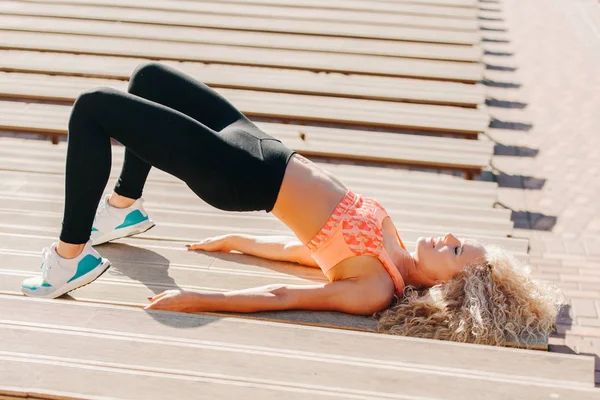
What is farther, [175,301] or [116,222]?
[116,222]

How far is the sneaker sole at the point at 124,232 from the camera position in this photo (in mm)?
3715

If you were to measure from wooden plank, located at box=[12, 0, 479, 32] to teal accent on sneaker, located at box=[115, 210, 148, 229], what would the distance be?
456cm

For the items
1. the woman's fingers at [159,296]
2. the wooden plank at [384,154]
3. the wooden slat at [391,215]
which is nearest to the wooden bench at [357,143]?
the wooden plank at [384,154]

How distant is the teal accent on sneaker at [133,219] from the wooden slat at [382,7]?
509 cm

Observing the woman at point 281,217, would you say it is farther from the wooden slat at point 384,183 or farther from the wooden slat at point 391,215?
the wooden slat at point 384,183

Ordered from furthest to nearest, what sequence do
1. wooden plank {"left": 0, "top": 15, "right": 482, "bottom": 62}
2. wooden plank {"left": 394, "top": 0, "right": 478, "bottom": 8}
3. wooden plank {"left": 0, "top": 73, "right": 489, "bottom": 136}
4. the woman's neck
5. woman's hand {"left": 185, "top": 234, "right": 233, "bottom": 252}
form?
1. wooden plank {"left": 394, "top": 0, "right": 478, "bottom": 8}
2. wooden plank {"left": 0, "top": 15, "right": 482, "bottom": 62}
3. wooden plank {"left": 0, "top": 73, "right": 489, "bottom": 136}
4. woman's hand {"left": 185, "top": 234, "right": 233, "bottom": 252}
5. the woman's neck

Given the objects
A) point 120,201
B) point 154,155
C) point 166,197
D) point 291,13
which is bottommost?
point 166,197

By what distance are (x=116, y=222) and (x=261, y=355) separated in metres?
1.34

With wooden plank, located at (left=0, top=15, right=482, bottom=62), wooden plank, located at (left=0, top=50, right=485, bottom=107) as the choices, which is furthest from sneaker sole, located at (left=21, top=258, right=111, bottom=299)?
wooden plank, located at (left=0, top=15, right=482, bottom=62)

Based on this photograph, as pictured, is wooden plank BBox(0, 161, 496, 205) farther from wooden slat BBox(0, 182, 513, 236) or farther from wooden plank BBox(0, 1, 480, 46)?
wooden plank BBox(0, 1, 480, 46)

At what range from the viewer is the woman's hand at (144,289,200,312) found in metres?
3.04

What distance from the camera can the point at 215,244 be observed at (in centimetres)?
380

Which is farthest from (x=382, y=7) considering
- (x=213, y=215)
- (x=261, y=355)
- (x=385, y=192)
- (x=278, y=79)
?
(x=261, y=355)

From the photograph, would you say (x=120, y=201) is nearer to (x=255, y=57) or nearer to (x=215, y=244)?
(x=215, y=244)
